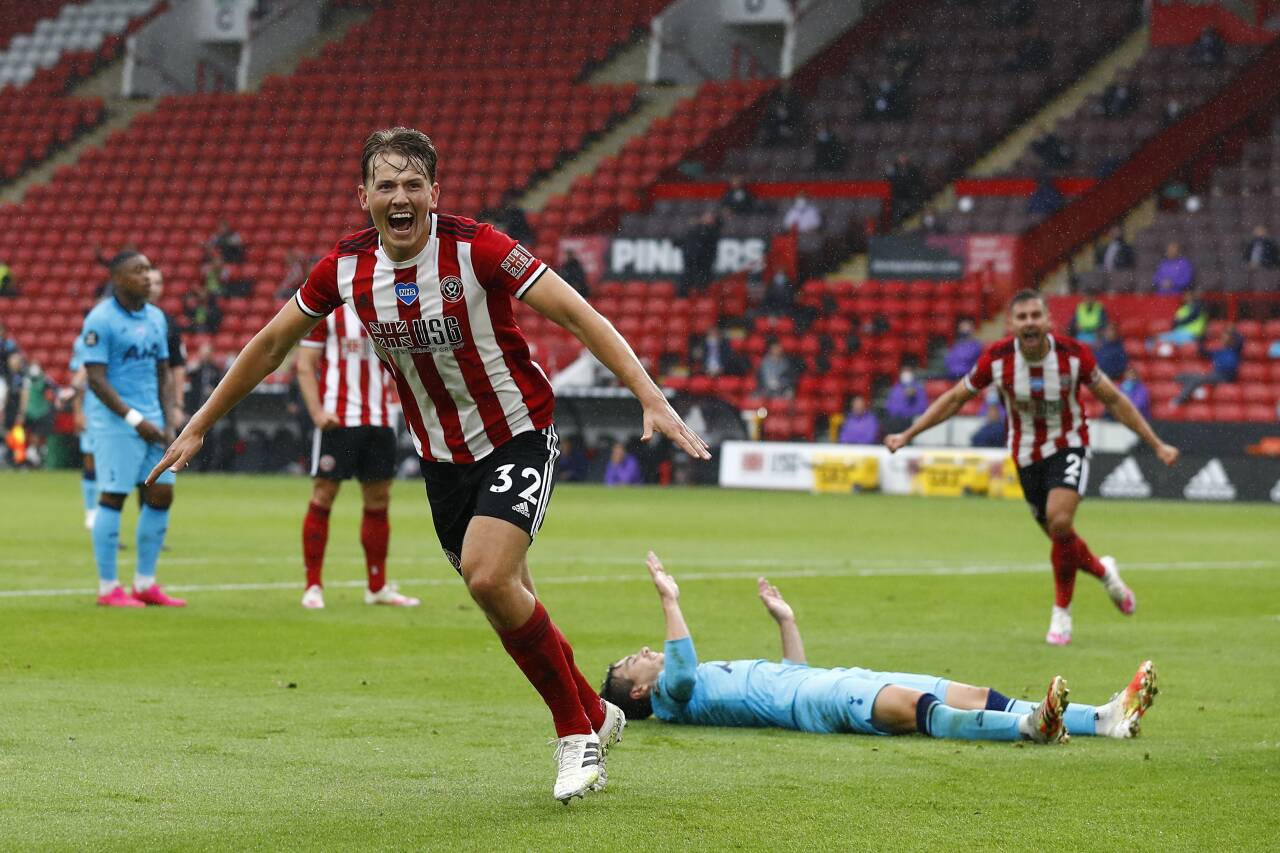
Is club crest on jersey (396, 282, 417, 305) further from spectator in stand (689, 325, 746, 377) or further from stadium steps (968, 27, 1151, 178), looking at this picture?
stadium steps (968, 27, 1151, 178)

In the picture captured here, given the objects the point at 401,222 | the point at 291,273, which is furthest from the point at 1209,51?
the point at 401,222

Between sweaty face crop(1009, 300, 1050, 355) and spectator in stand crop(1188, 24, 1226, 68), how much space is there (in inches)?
940

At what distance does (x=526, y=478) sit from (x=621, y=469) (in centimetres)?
2309

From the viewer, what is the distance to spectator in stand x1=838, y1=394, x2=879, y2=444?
28.3m

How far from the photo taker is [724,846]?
502 cm

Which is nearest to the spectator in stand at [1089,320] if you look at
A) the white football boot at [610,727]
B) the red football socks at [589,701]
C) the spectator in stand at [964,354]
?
the spectator in stand at [964,354]

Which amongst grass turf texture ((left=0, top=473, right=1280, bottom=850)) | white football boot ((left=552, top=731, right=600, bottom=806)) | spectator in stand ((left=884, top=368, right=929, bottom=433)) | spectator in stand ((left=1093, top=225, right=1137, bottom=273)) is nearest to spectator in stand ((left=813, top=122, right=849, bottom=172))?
spectator in stand ((left=1093, top=225, right=1137, bottom=273))

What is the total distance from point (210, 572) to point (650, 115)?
2628 centimetres

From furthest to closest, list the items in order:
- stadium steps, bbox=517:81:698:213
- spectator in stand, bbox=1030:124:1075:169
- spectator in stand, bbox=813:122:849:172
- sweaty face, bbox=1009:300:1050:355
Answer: stadium steps, bbox=517:81:698:213 → spectator in stand, bbox=813:122:849:172 → spectator in stand, bbox=1030:124:1075:169 → sweaty face, bbox=1009:300:1050:355

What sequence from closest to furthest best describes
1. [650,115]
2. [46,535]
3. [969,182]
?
[46,535], [969,182], [650,115]

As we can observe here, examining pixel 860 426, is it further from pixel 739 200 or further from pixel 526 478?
pixel 526 478

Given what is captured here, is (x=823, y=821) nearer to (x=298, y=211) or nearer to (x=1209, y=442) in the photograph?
(x=1209, y=442)

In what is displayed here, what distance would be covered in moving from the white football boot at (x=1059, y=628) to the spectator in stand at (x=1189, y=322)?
18969 mm

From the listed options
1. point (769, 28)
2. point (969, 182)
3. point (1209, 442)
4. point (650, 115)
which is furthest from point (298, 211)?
point (1209, 442)
